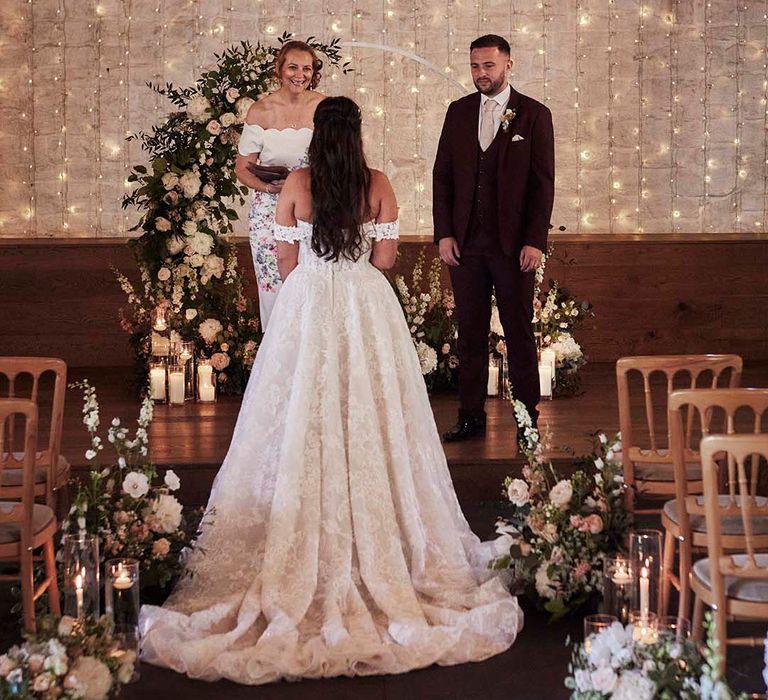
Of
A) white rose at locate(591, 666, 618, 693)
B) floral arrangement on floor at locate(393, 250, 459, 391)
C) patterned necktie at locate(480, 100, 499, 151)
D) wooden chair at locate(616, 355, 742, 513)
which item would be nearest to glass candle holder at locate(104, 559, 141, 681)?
white rose at locate(591, 666, 618, 693)

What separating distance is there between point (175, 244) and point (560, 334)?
226 centimetres

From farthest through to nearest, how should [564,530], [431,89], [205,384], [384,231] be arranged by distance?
[431,89]
[205,384]
[384,231]
[564,530]

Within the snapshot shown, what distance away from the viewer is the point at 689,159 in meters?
9.00

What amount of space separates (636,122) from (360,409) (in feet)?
17.6

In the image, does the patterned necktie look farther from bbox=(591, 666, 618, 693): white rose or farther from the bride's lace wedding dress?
bbox=(591, 666, 618, 693): white rose

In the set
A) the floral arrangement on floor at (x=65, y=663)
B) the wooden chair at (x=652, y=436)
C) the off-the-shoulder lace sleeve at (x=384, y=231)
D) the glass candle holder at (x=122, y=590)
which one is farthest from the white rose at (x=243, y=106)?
the floral arrangement on floor at (x=65, y=663)

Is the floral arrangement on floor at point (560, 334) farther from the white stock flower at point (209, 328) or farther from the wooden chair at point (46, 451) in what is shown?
the wooden chair at point (46, 451)

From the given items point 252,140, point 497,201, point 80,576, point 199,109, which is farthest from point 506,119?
point 80,576

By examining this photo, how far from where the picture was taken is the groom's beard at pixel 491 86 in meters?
5.34

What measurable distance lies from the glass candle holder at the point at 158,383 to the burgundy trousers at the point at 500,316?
1.97 m

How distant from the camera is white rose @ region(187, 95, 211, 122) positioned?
22.2ft

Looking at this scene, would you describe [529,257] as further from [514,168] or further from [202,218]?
[202,218]

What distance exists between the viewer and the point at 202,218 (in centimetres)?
693

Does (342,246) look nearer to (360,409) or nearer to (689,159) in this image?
(360,409)
